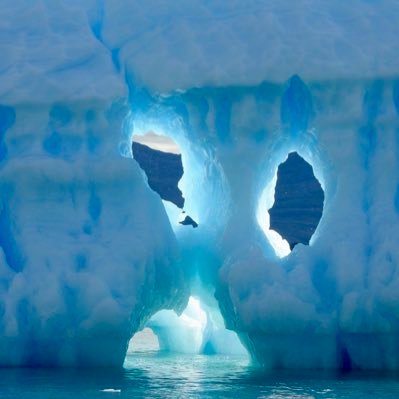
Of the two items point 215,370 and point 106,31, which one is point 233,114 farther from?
point 215,370

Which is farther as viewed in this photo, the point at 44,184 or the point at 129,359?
the point at 129,359

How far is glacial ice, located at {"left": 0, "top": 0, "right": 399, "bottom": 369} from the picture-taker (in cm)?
1191

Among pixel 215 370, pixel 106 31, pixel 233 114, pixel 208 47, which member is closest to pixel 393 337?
pixel 215 370

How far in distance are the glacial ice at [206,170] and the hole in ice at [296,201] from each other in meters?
9.33

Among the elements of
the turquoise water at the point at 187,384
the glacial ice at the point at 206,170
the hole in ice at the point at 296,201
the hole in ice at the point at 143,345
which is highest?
the hole in ice at the point at 296,201

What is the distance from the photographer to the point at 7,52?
13367mm

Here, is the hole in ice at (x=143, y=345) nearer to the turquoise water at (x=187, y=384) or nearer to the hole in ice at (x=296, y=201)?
the hole in ice at (x=296, y=201)

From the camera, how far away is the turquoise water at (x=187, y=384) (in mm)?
9484

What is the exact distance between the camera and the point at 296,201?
2378 cm

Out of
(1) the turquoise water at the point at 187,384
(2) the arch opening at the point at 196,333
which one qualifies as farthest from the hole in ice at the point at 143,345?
(1) the turquoise water at the point at 187,384

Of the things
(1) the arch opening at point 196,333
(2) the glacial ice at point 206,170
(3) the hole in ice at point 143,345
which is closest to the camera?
(2) the glacial ice at point 206,170

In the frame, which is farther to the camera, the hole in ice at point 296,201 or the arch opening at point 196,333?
the hole in ice at point 296,201

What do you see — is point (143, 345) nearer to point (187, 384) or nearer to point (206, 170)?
point (206, 170)

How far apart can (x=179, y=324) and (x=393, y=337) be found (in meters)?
6.25
